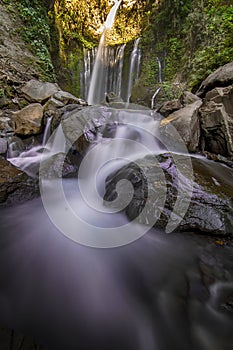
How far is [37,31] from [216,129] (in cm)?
925

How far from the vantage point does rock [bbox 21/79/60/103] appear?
6.93m

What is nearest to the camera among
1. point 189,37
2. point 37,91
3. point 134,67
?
point 37,91

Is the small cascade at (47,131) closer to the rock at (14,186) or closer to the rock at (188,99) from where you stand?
the rock at (14,186)

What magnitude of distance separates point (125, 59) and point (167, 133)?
9509 millimetres

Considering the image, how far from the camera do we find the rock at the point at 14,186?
332 cm

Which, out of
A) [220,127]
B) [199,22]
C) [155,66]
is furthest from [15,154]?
[199,22]

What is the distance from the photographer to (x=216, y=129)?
4.69 metres

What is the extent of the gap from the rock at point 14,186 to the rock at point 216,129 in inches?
158

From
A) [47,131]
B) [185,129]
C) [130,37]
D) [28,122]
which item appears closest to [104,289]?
[185,129]

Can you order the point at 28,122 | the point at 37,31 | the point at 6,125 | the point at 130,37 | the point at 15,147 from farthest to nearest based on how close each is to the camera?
the point at 130,37 → the point at 37,31 → the point at 6,125 → the point at 28,122 → the point at 15,147

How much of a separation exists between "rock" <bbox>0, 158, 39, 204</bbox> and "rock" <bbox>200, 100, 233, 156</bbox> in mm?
4009

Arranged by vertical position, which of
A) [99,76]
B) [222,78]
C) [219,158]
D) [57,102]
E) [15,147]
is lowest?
[15,147]

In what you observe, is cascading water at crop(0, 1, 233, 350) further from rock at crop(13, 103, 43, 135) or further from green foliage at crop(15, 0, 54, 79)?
green foliage at crop(15, 0, 54, 79)

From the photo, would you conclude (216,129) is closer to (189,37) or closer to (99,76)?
(189,37)
